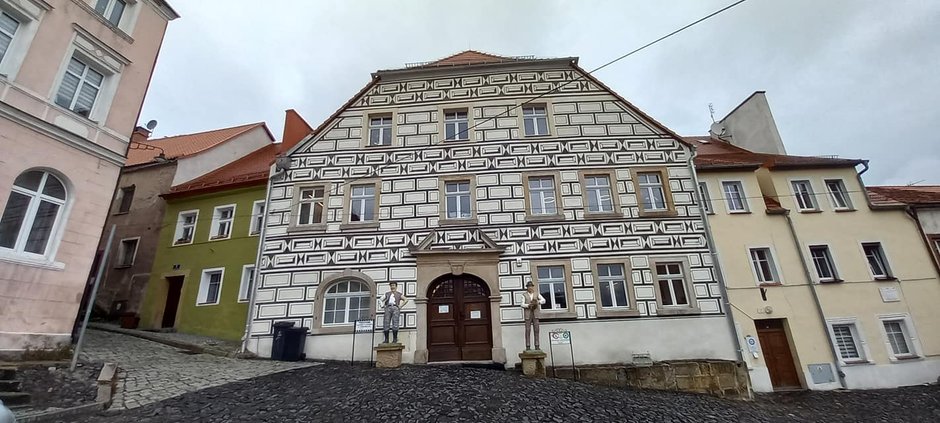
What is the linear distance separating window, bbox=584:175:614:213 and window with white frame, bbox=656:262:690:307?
7.67 ft

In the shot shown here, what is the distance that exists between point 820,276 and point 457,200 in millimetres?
12459

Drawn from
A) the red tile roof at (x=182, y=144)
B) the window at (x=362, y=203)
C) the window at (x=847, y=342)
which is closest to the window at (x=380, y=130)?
the window at (x=362, y=203)

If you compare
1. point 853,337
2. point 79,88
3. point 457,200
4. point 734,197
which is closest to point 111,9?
point 79,88

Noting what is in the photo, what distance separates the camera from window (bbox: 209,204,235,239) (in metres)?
16.2

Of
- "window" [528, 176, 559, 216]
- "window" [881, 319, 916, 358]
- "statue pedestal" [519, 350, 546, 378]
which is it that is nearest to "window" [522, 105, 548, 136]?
"window" [528, 176, 559, 216]

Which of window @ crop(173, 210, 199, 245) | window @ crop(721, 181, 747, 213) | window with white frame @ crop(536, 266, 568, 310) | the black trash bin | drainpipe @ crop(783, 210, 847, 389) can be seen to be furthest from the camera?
window @ crop(173, 210, 199, 245)

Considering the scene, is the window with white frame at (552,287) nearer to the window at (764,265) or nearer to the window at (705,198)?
the window at (705,198)

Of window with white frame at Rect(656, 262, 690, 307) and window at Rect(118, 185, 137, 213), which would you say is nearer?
window with white frame at Rect(656, 262, 690, 307)

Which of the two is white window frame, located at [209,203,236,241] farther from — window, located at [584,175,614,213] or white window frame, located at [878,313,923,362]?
white window frame, located at [878,313,923,362]

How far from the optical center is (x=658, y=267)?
1282cm

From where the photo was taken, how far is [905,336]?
45.1 feet

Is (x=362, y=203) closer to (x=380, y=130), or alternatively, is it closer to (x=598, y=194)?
(x=380, y=130)

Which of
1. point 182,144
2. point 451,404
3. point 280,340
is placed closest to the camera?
point 451,404

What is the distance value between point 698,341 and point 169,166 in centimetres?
2105
